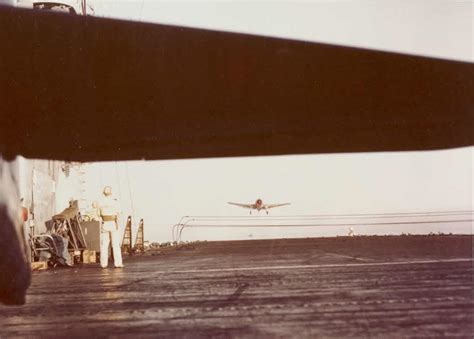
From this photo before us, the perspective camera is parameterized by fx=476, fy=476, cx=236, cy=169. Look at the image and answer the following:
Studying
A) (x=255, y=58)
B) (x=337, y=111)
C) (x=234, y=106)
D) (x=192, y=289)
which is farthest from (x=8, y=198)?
(x=337, y=111)

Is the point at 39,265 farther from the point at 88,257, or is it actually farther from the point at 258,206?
the point at 258,206

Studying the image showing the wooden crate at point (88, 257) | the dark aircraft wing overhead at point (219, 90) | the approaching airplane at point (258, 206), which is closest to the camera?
the dark aircraft wing overhead at point (219, 90)

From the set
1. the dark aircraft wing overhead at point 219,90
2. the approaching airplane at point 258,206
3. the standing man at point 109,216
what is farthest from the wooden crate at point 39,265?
the approaching airplane at point 258,206

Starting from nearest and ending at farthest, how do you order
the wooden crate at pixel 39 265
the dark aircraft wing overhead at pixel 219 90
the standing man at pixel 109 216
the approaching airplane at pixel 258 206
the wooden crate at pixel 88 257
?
the dark aircraft wing overhead at pixel 219 90, the standing man at pixel 109 216, the wooden crate at pixel 39 265, the wooden crate at pixel 88 257, the approaching airplane at pixel 258 206

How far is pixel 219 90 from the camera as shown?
6.30 meters

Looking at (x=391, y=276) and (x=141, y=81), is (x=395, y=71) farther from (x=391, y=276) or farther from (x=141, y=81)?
(x=141, y=81)

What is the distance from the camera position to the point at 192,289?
4758 millimetres

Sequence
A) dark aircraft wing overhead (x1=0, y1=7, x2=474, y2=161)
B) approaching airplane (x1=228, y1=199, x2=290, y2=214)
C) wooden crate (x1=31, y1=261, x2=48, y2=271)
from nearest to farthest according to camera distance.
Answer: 1. dark aircraft wing overhead (x1=0, y1=7, x2=474, y2=161)
2. wooden crate (x1=31, y1=261, x2=48, y2=271)
3. approaching airplane (x1=228, y1=199, x2=290, y2=214)

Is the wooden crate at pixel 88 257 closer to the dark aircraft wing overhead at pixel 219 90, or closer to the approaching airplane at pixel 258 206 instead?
the dark aircraft wing overhead at pixel 219 90

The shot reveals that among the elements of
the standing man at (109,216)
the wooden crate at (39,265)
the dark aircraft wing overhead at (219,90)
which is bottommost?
the wooden crate at (39,265)

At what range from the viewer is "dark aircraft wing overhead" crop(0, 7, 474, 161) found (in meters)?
4.89

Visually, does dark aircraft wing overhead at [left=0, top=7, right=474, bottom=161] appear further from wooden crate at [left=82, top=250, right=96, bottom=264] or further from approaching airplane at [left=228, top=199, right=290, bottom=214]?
approaching airplane at [left=228, top=199, right=290, bottom=214]

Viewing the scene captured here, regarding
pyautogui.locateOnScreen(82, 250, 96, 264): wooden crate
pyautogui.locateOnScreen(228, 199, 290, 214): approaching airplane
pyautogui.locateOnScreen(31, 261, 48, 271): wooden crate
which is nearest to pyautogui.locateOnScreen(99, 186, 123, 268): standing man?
pyautogui.locateOnScreen(31, 261, 48, 271): wooden crate

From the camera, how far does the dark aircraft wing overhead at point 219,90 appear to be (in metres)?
4.89
